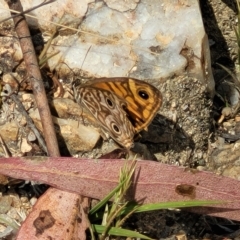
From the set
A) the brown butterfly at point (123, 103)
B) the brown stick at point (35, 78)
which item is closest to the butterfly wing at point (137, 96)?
the brown butterfly at point (123, 103)

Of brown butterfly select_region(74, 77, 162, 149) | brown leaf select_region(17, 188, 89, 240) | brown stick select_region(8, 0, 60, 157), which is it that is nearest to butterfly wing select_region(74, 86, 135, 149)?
brown butterfly select_region(74, 77, 162, 149)

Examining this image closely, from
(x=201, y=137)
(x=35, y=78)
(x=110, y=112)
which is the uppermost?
(x=35, y=78)

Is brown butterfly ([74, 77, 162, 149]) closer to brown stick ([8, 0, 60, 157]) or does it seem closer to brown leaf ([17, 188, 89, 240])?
brown stick ([8, 0, 60, 157])

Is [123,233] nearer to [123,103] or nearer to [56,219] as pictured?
[56,219]

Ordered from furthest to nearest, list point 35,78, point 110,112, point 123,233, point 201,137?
point 201,137 → point 35,78 → point 110,112 → point 123,233

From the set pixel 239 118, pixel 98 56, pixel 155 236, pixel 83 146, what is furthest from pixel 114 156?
pixel 239 118

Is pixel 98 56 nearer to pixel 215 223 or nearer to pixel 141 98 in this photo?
pixel 141 98

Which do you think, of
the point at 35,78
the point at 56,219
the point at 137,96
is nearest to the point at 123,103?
the point at 137,96
